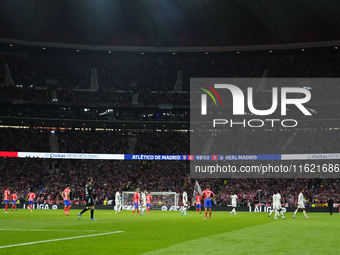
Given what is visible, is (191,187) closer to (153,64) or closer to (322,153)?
(322,153)

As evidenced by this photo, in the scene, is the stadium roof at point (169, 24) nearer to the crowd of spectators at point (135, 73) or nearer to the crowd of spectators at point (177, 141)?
the crowd of spectators at point (135, 73)

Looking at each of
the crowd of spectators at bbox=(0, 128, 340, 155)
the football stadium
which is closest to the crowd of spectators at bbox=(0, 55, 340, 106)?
the football stadium

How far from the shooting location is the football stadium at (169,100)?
5175 cm

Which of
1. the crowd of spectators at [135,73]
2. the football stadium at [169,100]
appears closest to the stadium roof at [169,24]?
the football stadium at [169,100]

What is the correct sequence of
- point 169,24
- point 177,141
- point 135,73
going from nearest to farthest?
point 169,24, point 177,141, point 135,73

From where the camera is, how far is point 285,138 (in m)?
57.0

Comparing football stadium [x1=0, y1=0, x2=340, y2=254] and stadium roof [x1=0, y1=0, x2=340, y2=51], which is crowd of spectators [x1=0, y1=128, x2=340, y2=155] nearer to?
football stadium [x1=0, y1=0, x2=340, y2=254]

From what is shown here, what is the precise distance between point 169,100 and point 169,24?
11.3 meters

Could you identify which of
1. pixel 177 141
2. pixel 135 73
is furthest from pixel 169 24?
pixel 177 141

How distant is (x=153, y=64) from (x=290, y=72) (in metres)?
22.1

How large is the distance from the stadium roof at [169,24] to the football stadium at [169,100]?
0.57ft

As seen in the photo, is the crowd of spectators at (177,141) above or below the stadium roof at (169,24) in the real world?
below

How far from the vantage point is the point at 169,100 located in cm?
6269

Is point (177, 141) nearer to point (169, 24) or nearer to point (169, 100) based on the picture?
point (169, 100)
